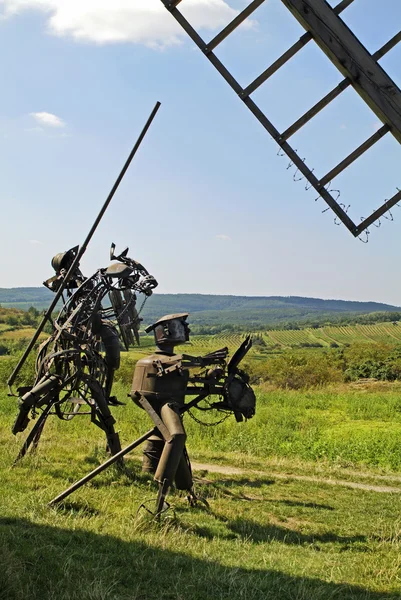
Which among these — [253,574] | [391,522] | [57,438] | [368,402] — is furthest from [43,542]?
[368,402]

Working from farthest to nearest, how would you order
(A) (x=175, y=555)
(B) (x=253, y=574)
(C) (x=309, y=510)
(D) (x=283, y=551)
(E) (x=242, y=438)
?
(E) (x=242, y=438), (C) (x=309, y=510), (D) (x=283, y=551), (A) (x=175, y=555), (B) (x=253, y=574)

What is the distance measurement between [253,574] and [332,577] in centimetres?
82

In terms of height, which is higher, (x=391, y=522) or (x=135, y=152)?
(x=135, y=152)

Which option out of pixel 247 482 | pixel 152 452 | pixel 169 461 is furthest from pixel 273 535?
pixel 247 482

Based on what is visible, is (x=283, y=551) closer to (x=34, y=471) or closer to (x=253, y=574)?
(x=253, y=574)

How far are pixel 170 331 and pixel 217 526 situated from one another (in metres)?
2.75

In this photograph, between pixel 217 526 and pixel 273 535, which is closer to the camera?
pixel 273 535

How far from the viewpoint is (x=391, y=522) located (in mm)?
9242

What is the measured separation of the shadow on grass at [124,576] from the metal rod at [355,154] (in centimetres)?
355

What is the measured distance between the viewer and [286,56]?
412cm

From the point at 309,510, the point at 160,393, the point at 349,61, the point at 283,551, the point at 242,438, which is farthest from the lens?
the point at 242,438

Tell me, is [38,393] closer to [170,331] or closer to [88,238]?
[170,331]

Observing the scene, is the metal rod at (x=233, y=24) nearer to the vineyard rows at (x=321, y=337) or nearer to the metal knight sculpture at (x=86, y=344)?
the metal knight sculpture at (x=86, y=344)

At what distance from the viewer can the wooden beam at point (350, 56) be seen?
4.04m
